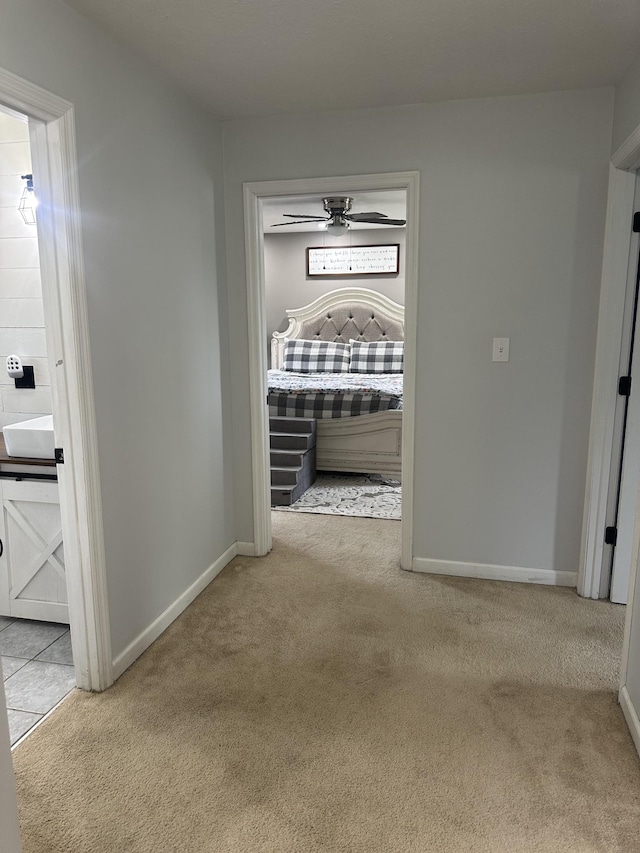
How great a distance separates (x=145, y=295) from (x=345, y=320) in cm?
462

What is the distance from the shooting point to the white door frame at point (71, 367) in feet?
6.26

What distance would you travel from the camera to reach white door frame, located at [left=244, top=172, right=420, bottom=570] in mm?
2975

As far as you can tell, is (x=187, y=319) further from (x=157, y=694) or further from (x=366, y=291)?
(x=366, y=291)

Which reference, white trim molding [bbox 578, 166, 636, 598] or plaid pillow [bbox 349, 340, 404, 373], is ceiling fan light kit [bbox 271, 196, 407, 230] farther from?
white trim molding [bbox 578, 166, 636, 598]

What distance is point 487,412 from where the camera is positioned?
304cm

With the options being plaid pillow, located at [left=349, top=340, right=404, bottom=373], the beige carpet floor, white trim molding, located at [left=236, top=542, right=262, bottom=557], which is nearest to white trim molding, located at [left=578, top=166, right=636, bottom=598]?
the beige carpet floor

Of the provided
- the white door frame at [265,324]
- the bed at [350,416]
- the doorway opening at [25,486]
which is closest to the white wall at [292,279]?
the bed at [350,416]

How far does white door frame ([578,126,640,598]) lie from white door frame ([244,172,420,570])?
2.82ft

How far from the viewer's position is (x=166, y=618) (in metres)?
2.68

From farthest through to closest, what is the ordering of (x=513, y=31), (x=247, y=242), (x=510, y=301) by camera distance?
(x=247, y=242) → (x=510, y=301) → (x=513, y=31)

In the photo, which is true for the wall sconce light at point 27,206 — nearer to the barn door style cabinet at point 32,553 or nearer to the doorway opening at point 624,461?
the barn door style cabinet at point 32,553

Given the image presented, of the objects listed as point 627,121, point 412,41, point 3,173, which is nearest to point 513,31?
point 412,41

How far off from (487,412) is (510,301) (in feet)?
1.82

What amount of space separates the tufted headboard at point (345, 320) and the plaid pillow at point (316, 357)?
23cm
